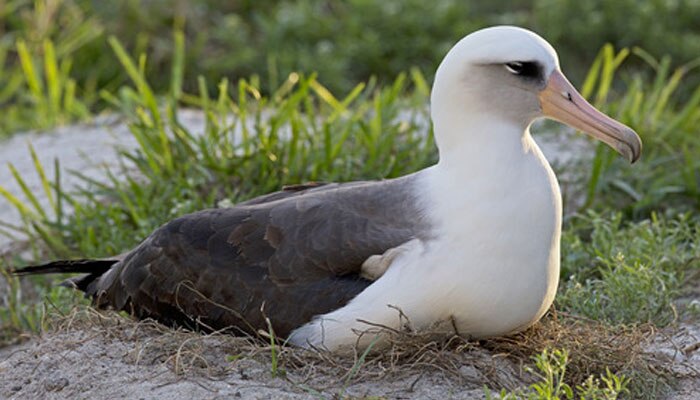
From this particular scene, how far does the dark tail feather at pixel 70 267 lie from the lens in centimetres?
492

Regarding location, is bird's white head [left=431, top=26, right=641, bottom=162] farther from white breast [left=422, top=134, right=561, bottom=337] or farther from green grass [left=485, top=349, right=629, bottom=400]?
green grass [left=485, top=349, right=629, bottom=400]

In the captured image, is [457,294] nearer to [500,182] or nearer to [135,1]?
[500,182]

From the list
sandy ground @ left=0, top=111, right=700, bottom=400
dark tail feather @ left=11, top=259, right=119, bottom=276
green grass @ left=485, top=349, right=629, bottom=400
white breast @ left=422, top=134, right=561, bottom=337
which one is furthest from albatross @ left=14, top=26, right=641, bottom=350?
dark tail feather @ left=11, top=259, right=119, bottom=276

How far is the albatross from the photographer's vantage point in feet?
13.5

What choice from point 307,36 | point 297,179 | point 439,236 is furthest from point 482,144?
point 307,36

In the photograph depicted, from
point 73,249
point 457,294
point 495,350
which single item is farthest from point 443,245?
point 73,249

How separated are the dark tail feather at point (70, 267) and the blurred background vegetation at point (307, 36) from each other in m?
3.65

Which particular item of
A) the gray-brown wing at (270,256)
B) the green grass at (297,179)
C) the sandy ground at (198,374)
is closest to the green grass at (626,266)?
the green grass at (297,179)

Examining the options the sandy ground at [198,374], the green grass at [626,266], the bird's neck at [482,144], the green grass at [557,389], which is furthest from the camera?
the green grass at [626,266]

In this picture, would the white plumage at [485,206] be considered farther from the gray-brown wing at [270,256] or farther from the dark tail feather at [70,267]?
the dark tail feather at [70,267]

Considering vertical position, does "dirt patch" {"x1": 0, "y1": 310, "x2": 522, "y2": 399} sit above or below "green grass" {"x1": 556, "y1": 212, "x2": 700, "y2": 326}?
above

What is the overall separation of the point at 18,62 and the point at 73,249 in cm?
325

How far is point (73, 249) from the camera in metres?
6.00

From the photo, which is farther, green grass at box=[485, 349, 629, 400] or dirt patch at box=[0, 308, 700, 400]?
dirt patch at box=[0, 308, 700, 400]
